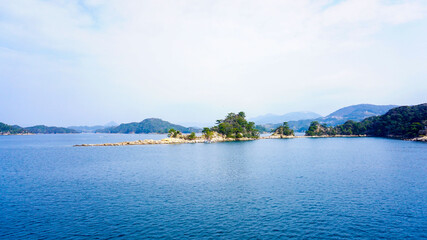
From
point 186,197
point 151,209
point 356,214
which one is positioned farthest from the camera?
point 186,197

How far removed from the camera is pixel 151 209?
2412 cm

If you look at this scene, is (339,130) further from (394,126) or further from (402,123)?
(402,123)

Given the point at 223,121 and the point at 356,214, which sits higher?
the point at 223,121

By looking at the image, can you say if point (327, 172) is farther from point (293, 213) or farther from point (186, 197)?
point (186, 197)

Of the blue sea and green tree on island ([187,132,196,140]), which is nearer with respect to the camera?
the blue sea

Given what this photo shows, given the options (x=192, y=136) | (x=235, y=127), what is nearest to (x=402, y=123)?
(x=235, y=127)

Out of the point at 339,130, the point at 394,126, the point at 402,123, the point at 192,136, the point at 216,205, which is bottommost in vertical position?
the point at 216,205

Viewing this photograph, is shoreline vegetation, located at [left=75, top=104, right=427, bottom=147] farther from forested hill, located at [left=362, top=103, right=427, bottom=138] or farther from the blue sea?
the blue sea

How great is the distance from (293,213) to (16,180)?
40427mm

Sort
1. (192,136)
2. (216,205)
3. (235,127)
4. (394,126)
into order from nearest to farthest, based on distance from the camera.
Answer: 1. (216,205)
2. (192,136)
3. (394,126)
4. (235,127)

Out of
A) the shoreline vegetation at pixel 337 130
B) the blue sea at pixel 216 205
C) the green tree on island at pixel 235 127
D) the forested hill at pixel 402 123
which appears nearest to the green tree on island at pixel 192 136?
the shoreline vegetation at pixel 337 130

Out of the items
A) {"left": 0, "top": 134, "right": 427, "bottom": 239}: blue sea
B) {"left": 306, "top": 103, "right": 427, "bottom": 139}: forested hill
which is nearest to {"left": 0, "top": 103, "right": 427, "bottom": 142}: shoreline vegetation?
{"left": 306, "top": 103, "right": 427, "bottom": 139}: forested hill

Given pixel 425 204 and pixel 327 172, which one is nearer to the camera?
pixel 425 204

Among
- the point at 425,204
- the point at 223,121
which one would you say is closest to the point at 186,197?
the point at 425,204
